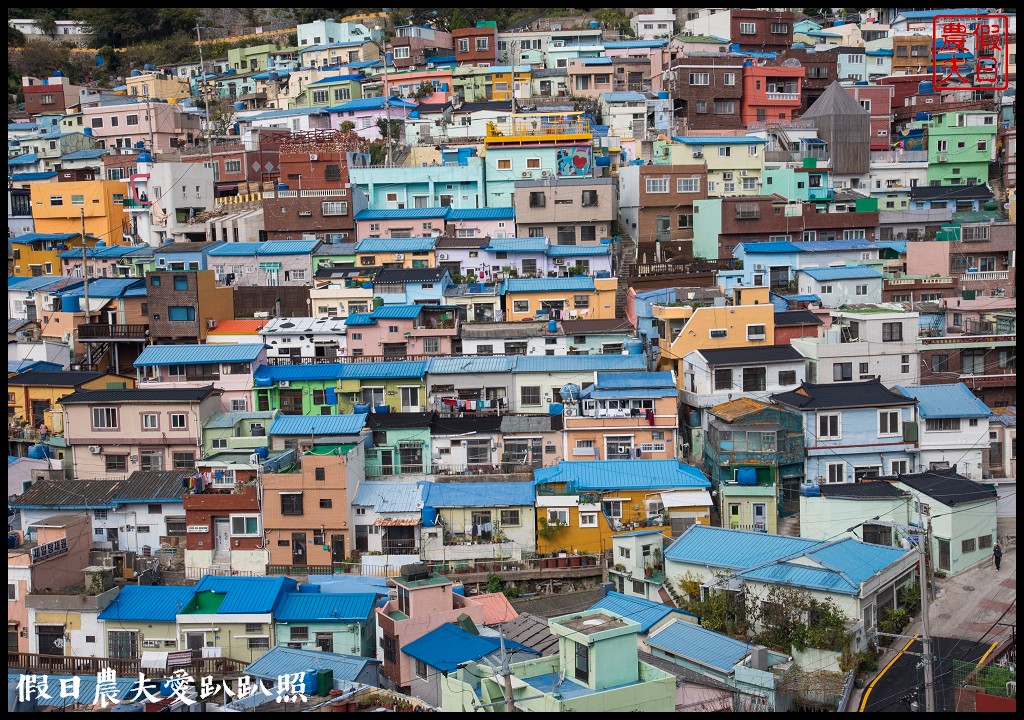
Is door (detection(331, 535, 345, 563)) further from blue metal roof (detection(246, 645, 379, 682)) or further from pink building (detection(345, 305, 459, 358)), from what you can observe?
pink building (detection(345, 305, 459, 358))

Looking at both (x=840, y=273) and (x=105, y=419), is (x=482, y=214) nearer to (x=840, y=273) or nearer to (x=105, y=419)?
(x=840, y=273)

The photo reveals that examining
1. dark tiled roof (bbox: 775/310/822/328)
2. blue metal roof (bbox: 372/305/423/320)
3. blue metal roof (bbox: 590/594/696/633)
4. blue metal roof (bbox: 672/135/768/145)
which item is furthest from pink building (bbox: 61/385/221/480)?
blue metal roof (bbox: 672/135/768/145)

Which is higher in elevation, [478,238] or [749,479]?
[478,238]

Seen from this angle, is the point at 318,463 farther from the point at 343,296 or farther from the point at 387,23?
the point at 387,23

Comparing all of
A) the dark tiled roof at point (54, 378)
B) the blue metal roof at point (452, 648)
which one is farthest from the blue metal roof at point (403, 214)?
the blue metal roof at point (452, 648)

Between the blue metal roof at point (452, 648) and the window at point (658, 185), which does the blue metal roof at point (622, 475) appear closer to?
the blue metal roof at point (452, 648)

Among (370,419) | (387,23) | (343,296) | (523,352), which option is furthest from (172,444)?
Answer: (387,23)

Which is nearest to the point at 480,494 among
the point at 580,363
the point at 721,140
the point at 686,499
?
the point at 686,499
